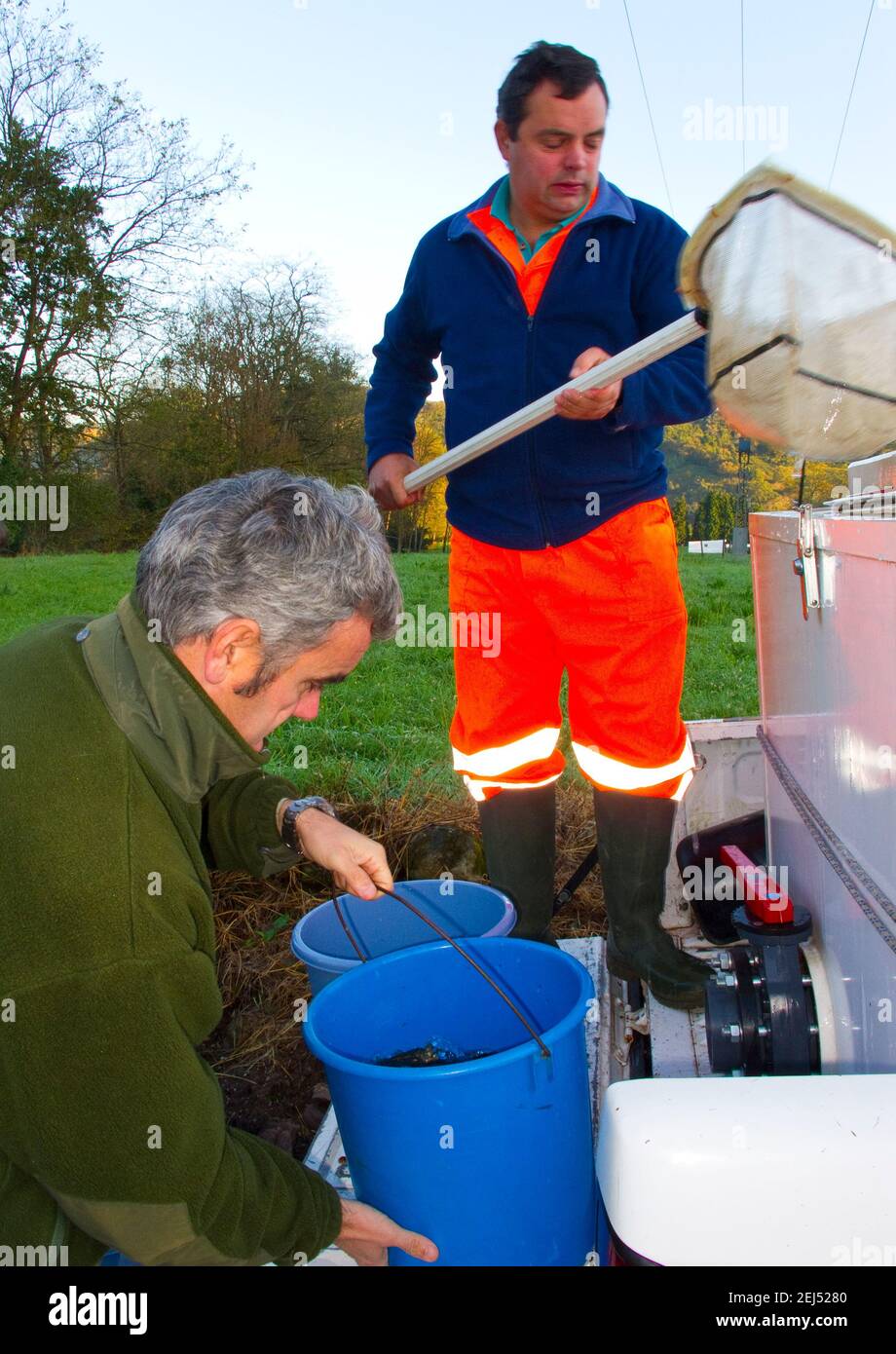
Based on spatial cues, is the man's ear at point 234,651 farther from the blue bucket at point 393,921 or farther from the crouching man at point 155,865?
the blue bucket at point 393,921

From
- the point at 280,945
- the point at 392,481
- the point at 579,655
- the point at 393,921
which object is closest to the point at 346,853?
the point at 579,655

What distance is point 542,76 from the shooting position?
7.99ft

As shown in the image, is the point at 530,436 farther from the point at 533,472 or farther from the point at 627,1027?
the point at 627,1027

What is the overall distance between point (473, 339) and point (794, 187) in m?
1.33

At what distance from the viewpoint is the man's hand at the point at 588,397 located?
211 cm

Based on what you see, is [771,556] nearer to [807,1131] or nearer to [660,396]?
[660,396]

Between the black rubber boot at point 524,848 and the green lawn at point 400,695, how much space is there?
4.25 feet

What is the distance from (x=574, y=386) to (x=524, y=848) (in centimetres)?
124

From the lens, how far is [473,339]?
2.63 m

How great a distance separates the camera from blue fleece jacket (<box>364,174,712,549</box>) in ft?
8.10

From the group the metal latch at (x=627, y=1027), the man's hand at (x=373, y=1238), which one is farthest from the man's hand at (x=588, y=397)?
the man's hand at (x=373, y=1238)

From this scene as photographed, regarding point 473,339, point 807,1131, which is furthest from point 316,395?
point 807,1131

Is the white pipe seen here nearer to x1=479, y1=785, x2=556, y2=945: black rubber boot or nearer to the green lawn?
x1=479, y1=785, x2=556, y2=945: black rubber boot

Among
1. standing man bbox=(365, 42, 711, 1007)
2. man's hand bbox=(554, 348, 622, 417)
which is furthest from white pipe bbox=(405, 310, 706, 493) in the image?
standing man bbox=(365, 42, 711, 1007)
